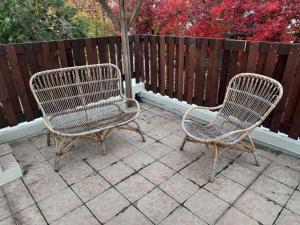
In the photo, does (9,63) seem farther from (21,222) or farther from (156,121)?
(156,121)

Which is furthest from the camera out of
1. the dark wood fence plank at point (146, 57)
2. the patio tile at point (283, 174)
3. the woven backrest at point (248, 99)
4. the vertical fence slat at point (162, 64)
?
the dark wood fence plank at point (146, 57)

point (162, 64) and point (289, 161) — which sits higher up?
point (162, 64)

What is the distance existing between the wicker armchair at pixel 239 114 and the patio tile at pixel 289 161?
0.90 ft

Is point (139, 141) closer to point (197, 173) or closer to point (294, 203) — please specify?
point (197, 173)

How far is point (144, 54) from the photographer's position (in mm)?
3744

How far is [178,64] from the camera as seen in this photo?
3.28 m

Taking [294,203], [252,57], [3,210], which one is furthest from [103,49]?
[294,203]

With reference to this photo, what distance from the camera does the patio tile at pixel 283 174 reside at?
210 centimetres

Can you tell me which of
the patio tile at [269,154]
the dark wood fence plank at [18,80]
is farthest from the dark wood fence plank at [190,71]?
the dark wood fence plank at [18,80]

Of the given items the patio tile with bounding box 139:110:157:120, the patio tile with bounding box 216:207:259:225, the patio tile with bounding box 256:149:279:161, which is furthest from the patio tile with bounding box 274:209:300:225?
the patio tile with bounding box 139:110:157:120

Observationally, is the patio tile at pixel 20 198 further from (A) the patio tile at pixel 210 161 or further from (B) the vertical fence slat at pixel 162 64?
(B) the vertical fence slat at pixel 162 64

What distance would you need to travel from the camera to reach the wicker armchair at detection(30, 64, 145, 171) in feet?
7.95

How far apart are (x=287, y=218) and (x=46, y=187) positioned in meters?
2.05

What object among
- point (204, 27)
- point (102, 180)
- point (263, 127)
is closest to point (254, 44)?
point (263, 127)
